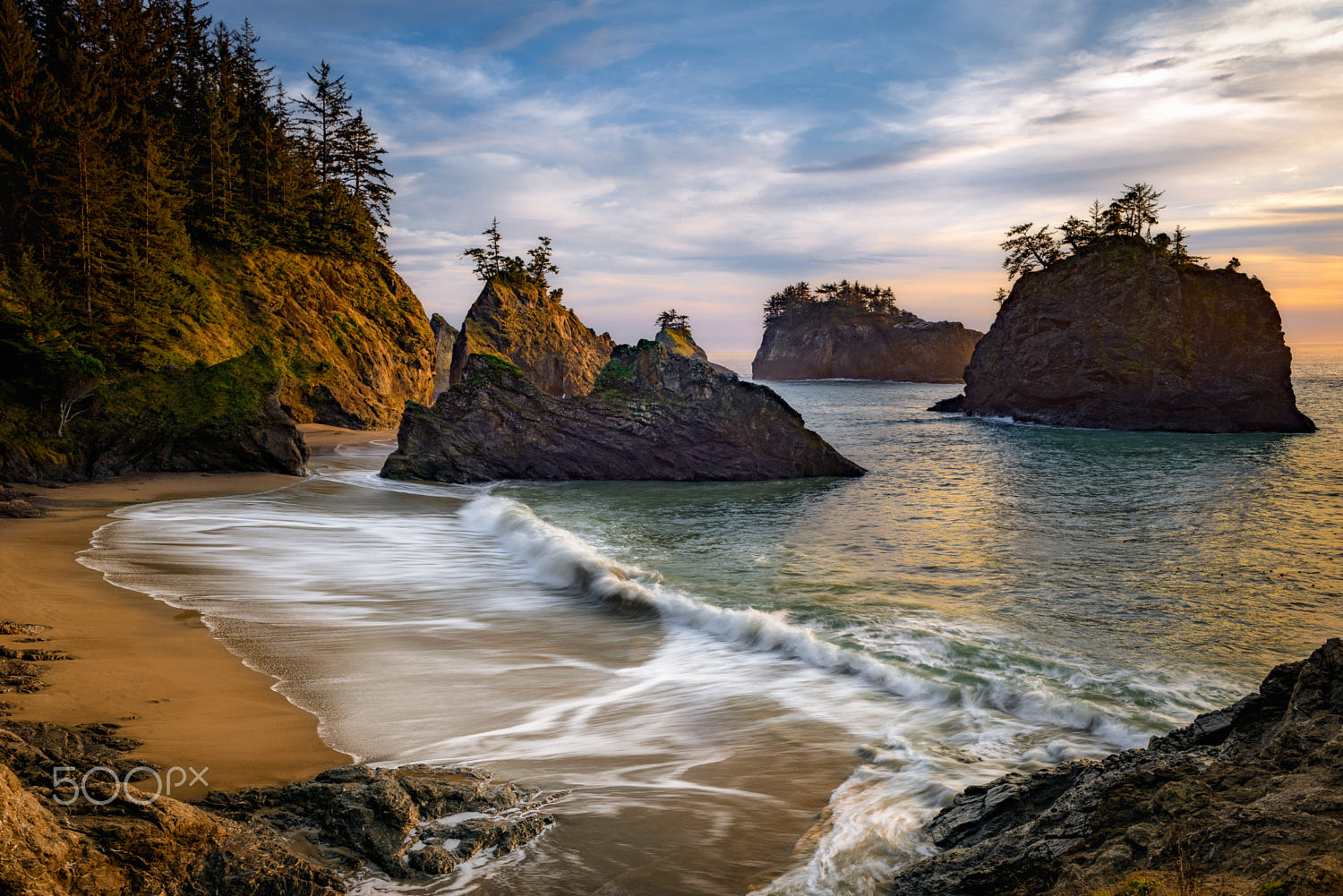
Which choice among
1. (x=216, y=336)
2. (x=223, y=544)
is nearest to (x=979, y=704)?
(x=223, y=544)

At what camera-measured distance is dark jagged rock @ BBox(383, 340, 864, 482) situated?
22.0m

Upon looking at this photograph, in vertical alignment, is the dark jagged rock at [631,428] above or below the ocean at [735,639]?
above

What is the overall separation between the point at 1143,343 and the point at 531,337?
43185 millimetres

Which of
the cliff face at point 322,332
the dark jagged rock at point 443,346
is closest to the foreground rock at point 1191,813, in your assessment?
the cliff face at point 322,332

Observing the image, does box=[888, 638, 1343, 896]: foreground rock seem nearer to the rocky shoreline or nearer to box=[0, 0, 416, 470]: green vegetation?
the rocky shoreline

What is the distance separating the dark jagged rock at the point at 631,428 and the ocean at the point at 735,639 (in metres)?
→ 3.82

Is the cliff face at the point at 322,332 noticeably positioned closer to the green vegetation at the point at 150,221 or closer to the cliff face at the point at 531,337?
the green vegetation at the point at 150,221

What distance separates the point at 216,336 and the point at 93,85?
11581 mm

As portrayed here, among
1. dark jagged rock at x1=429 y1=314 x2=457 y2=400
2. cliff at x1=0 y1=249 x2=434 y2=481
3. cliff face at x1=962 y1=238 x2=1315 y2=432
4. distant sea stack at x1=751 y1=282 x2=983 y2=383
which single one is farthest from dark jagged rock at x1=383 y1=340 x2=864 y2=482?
distant sea stack at x1=751 y1=282 x2=983 y2=383

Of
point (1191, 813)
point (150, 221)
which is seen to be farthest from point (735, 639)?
point (150, 221)

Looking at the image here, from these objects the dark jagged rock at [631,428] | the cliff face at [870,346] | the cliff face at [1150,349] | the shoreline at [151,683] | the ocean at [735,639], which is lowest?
the ocean at [735,639]

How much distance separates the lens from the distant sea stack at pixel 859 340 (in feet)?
411

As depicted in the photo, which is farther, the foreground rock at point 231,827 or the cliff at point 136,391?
the cliff at point 136,391

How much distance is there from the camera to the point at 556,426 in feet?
73.3
